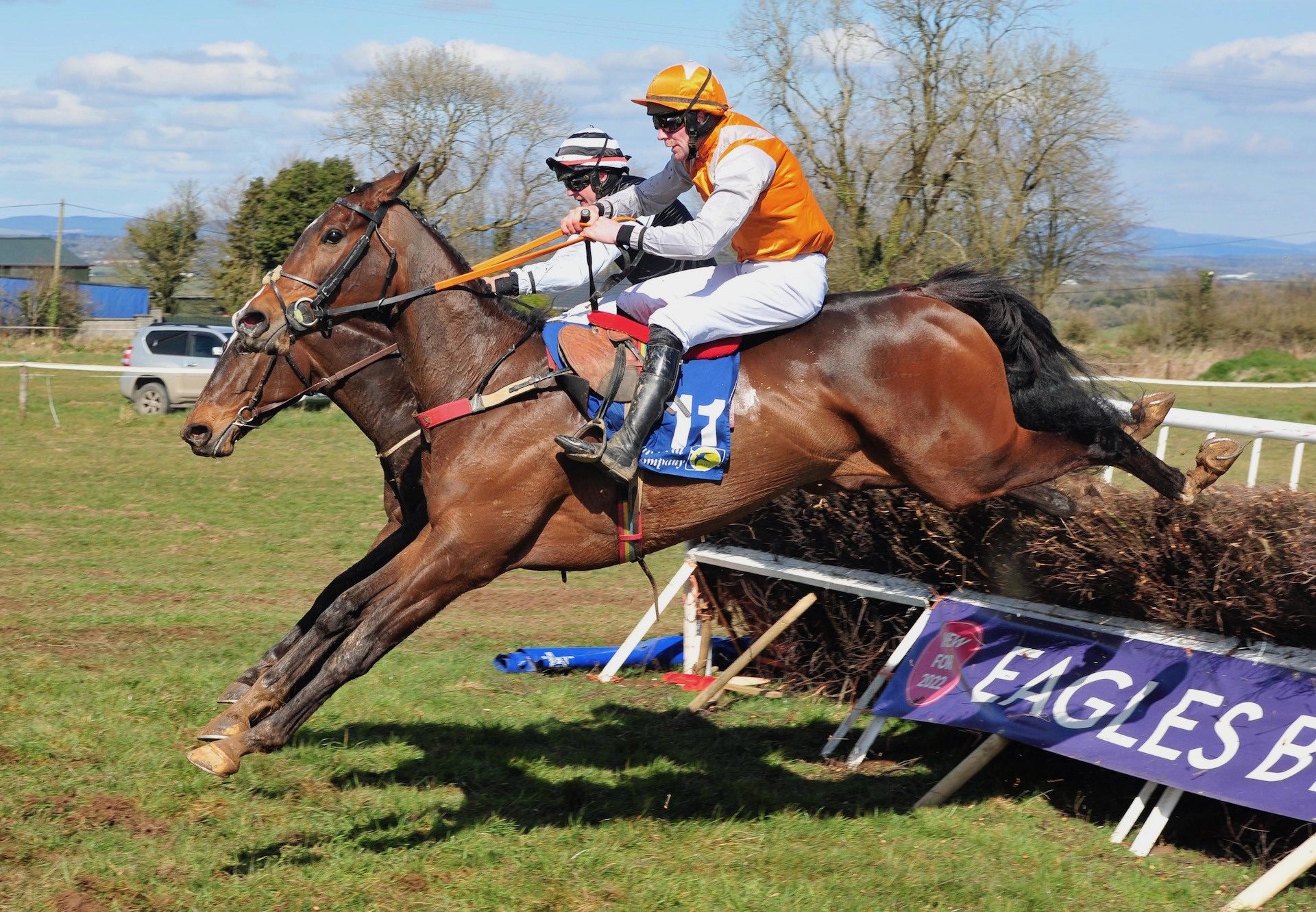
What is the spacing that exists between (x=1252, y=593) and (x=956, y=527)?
142cm

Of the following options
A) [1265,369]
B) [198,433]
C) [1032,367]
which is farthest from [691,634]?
[1265,369]

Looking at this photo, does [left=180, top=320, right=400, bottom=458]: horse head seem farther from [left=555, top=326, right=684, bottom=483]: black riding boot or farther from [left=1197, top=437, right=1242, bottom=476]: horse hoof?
[left=1197, top=437, right=1242, bottom=476]: horse hoof

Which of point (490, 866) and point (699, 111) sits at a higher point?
point (699, 111)

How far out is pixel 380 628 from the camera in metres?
4.41

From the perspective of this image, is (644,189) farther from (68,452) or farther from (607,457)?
(68,452)

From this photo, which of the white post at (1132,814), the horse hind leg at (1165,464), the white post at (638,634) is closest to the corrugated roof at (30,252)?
the white post at (638,634)

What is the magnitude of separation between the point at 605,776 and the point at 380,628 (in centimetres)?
157

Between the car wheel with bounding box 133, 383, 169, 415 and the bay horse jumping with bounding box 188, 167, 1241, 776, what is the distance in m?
16.7

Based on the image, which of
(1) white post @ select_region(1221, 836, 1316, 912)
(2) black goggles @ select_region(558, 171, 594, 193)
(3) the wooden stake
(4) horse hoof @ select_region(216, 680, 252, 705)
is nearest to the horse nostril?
(4) horse hoof @ select_region(216, 680, 252, 705)

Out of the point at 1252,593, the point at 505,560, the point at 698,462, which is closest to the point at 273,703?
the point at 505,560

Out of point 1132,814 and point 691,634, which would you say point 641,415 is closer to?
point 1132,814

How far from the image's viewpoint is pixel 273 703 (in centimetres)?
440

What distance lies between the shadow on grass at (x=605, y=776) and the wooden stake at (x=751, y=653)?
130 mm

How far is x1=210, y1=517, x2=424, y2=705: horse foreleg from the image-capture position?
5.31m
